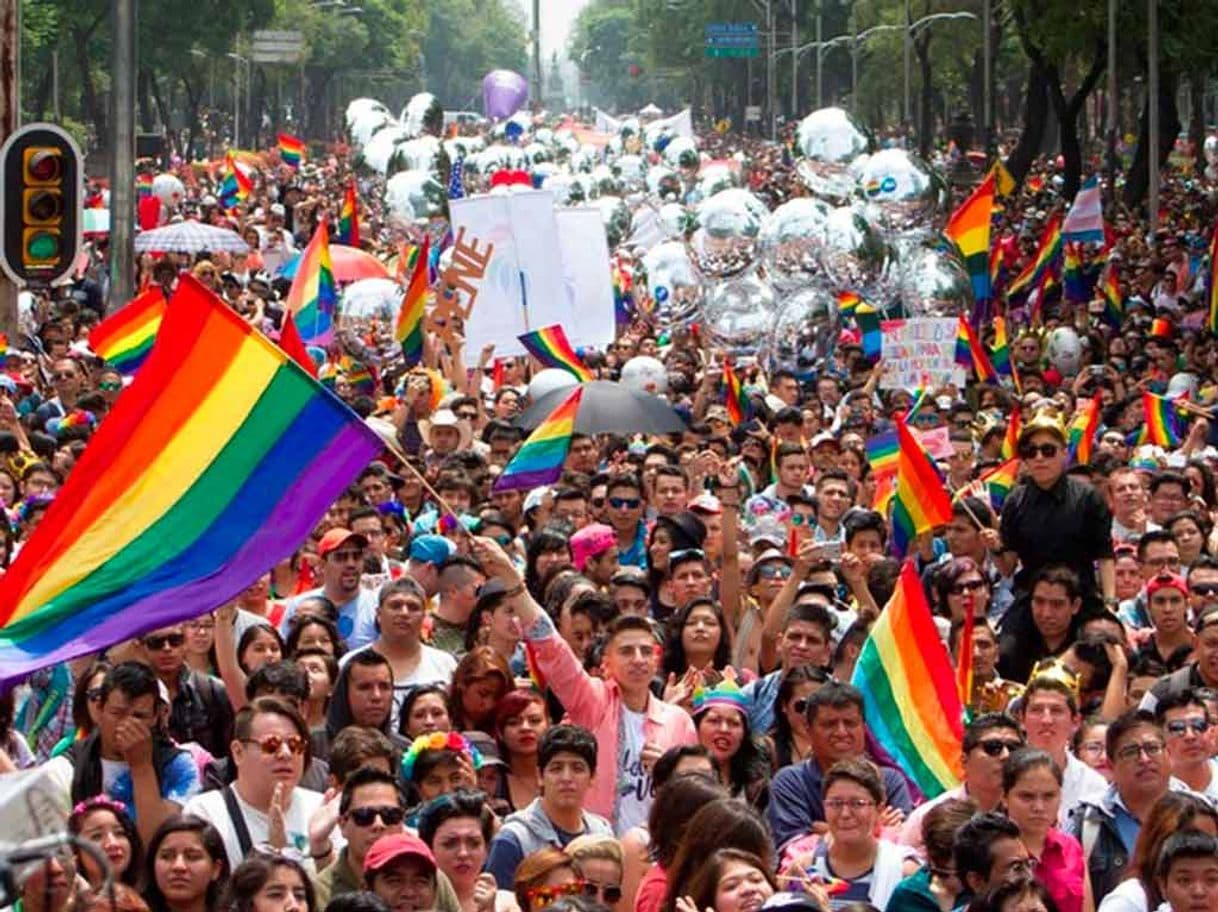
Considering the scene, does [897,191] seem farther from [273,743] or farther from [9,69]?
[273,743]

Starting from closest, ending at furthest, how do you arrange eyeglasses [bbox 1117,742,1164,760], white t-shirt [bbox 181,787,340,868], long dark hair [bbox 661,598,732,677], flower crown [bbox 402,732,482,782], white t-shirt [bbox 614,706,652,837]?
white t-shirt [bbox 181,787,340,868] → flower crown [bbox 402,732,482,782] → eyeglasses [bbox 1117,742,1164,760] → white t-shirt [bbox 614,706,652,837] → long dark hair [bbox 661,598,732,677]

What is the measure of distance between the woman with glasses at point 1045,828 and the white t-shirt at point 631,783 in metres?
1.30

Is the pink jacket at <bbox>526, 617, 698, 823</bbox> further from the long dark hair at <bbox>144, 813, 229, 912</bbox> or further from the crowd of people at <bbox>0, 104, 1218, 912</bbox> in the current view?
the long dark hair at <bbox>144, 813, 229, 912</bbox>

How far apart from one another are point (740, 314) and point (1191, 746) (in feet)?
40.9

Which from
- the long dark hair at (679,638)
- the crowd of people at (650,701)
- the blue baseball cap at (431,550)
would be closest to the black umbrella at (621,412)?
the crowd of people at (650,701)

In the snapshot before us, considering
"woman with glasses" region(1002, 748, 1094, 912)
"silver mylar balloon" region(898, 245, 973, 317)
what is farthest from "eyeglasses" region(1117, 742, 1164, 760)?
"silver mylar balloon" region(898, 245, 973, 317)

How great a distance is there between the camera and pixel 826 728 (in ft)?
29.4

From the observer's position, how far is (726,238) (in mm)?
21781

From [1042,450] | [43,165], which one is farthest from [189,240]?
[1042,450]

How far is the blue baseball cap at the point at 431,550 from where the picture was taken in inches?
463

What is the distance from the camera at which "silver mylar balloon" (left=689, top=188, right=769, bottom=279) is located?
855 inches

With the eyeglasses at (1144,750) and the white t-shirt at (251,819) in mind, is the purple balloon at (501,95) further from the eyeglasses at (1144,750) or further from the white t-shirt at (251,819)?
the white t-shirt at (251,819)

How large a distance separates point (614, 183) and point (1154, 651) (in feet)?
94.1

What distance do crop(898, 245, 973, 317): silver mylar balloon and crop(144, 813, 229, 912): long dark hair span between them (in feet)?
44.6
